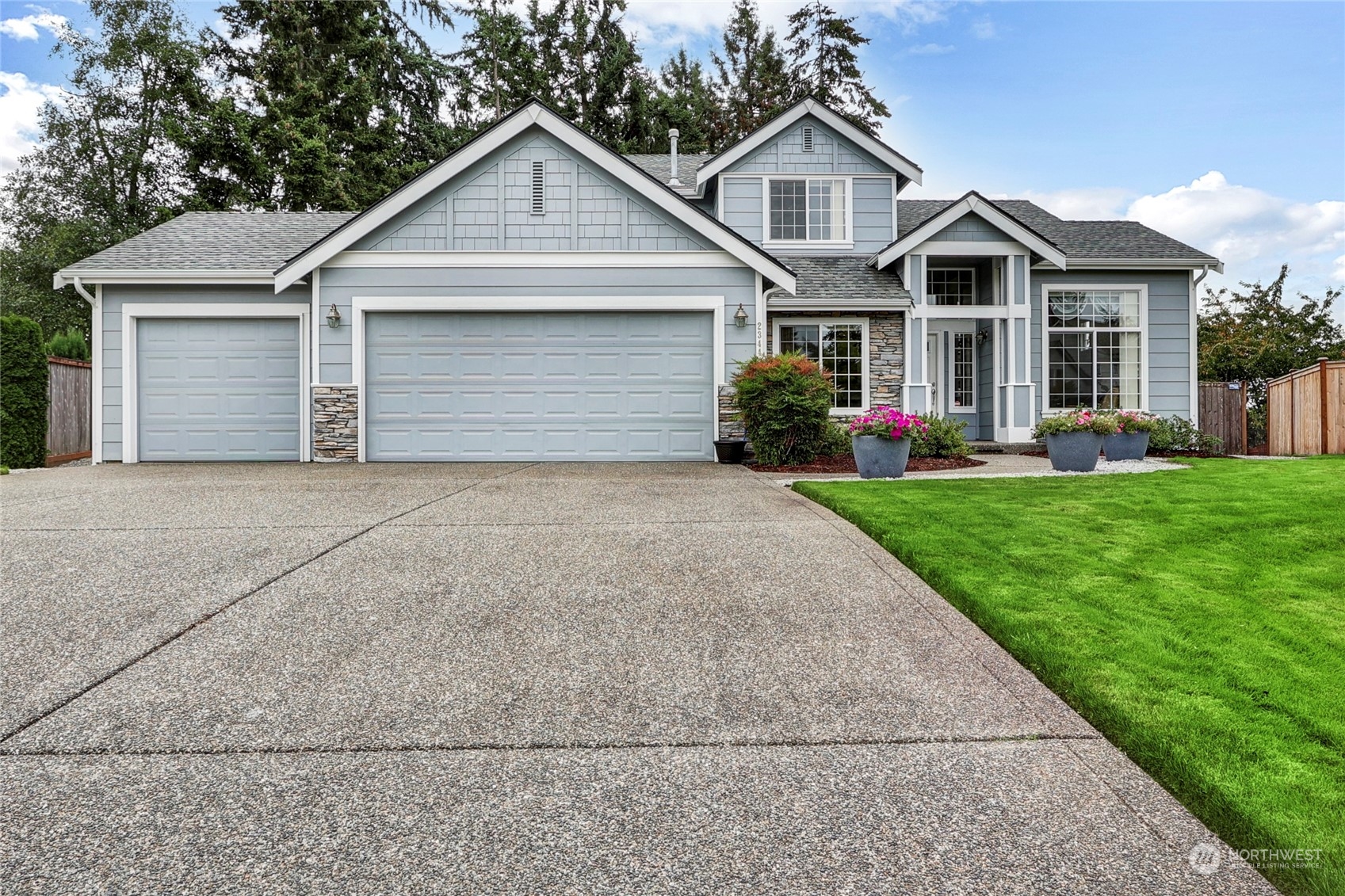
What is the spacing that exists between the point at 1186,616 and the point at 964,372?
1224cm

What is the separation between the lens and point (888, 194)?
1510 cm

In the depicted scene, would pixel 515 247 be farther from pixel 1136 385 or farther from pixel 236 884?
pixel 1136 385

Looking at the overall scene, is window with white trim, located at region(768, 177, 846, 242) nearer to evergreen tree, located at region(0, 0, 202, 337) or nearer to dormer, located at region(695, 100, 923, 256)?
dormer, located at region(695, 100, 923, 256)

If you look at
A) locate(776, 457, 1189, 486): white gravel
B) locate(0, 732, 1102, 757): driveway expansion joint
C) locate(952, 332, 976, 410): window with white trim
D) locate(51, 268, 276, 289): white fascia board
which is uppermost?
locate(51, 268, 276, 289): white fascia board

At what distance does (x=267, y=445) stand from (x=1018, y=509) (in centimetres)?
1091

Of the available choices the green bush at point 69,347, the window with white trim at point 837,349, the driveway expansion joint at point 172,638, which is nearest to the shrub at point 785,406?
the window with white trim at point 837,349

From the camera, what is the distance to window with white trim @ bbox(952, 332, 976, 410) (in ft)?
49.9

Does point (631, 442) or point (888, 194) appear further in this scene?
point (888, 194)

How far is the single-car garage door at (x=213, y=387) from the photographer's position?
1205 centimetres

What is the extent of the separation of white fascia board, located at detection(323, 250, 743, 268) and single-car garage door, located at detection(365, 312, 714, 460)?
0.72 meters

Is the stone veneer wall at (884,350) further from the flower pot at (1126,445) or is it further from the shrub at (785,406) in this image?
the flower pot at (1126,445)

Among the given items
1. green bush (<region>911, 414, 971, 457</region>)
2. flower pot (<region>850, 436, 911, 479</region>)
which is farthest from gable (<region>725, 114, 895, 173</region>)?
flower pot (<region>850, 436, 911, 479</region>)

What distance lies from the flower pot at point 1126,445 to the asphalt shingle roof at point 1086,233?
15.6 ft

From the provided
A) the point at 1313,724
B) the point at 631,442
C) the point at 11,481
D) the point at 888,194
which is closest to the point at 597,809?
the point at 1313,724
